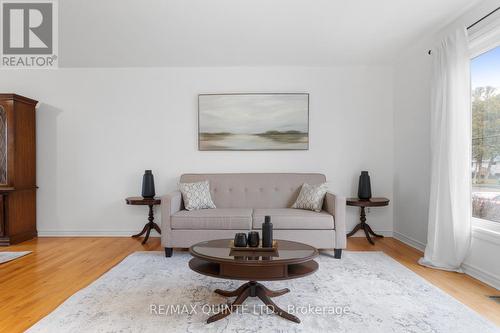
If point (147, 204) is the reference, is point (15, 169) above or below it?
above

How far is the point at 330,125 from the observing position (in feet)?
16.0

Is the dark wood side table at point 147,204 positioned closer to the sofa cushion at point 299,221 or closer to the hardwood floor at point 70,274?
the hardwood floor at point 70,274

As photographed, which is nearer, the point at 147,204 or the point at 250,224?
the point at 250,224

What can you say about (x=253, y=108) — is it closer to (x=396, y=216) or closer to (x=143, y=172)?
(x=143, y=172)

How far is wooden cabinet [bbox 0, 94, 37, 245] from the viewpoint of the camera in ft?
14.2

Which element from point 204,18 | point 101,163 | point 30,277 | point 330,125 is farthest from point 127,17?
point 330,125

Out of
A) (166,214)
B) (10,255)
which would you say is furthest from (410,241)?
(10,255)

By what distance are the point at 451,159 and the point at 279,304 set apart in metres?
2.25

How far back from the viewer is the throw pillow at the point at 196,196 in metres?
4.15

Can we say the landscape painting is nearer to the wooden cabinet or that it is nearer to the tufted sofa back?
the tufted sofa back

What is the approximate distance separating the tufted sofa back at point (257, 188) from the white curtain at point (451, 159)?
5.09 ft

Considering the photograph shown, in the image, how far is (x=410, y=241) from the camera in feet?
14.1

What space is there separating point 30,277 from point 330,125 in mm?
4145

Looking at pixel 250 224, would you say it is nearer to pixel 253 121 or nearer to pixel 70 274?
pixel 253 121
